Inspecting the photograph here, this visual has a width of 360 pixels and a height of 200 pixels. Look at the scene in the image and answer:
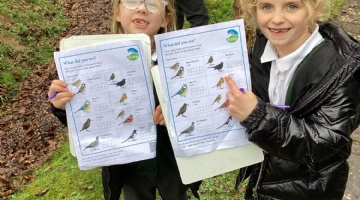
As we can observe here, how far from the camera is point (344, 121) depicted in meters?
1.51

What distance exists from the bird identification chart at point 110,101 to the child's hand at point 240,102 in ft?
1.27

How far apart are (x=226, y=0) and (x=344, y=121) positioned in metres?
5.22

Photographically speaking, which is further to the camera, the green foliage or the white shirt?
the green foliage

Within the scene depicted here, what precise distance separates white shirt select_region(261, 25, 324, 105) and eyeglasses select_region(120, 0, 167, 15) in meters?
0.60

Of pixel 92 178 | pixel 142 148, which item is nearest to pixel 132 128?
pixel 142 148

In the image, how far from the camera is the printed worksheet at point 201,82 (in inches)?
60.1

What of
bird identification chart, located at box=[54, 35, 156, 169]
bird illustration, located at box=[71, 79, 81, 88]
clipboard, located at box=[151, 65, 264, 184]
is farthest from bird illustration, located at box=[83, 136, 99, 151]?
clipboard, located at box=[151, 65, 264, 184]

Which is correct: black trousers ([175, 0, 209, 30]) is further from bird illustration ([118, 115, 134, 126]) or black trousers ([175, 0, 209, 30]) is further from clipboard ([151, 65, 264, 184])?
clipboard ([151, 65, 264, 184])

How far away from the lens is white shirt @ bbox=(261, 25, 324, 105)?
1647 millimetres

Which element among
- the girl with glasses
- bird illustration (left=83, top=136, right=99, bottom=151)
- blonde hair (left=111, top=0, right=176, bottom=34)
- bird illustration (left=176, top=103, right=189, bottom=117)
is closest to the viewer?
bird illustration (left=176, top=103, right=189, bottom=117)

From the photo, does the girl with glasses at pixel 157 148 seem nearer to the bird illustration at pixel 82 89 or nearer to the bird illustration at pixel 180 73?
the bird illustration at pixel 82 89

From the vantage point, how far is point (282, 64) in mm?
1696

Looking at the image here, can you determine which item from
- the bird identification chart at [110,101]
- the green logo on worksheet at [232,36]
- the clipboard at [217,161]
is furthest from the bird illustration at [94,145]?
the green logo on worksheet at [232,36]

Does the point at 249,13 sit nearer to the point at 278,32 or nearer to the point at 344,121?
the point at 278,32
